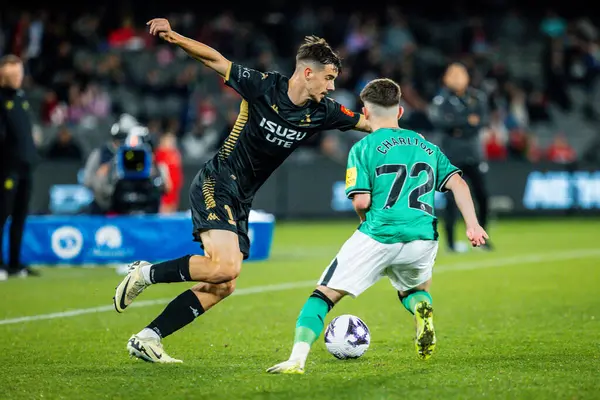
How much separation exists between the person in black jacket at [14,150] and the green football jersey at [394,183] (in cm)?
621

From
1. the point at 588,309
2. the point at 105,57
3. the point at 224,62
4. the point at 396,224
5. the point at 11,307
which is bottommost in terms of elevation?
the point at 11,307

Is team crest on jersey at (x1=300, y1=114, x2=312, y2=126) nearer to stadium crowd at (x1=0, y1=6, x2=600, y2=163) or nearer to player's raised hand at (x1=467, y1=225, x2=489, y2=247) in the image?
player's raised hand at (x1=467, y1=225, x2=489, y2=247)

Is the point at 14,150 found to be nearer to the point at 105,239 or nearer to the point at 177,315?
the point at 105,239

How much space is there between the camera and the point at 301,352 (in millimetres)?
5707

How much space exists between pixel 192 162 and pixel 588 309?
12.0 m

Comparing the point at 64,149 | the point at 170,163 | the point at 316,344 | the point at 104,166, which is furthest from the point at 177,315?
the point at 64,149

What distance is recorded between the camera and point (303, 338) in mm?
5750

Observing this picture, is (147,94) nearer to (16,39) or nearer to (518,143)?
(16,39)

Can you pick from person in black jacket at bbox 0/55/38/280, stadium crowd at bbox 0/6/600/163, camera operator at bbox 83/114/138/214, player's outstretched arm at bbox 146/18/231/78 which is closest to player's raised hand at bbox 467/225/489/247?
player's outstretched arm at bbox 146/18/231/78

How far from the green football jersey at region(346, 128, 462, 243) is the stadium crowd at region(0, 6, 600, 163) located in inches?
511

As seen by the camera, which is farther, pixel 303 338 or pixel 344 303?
pixel 344 303

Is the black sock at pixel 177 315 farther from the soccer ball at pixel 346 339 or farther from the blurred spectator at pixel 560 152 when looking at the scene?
the blurred spectator at pixel 560 152

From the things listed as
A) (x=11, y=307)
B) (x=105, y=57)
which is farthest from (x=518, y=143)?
(x=11, y=307)

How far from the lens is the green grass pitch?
5426 millimetres
